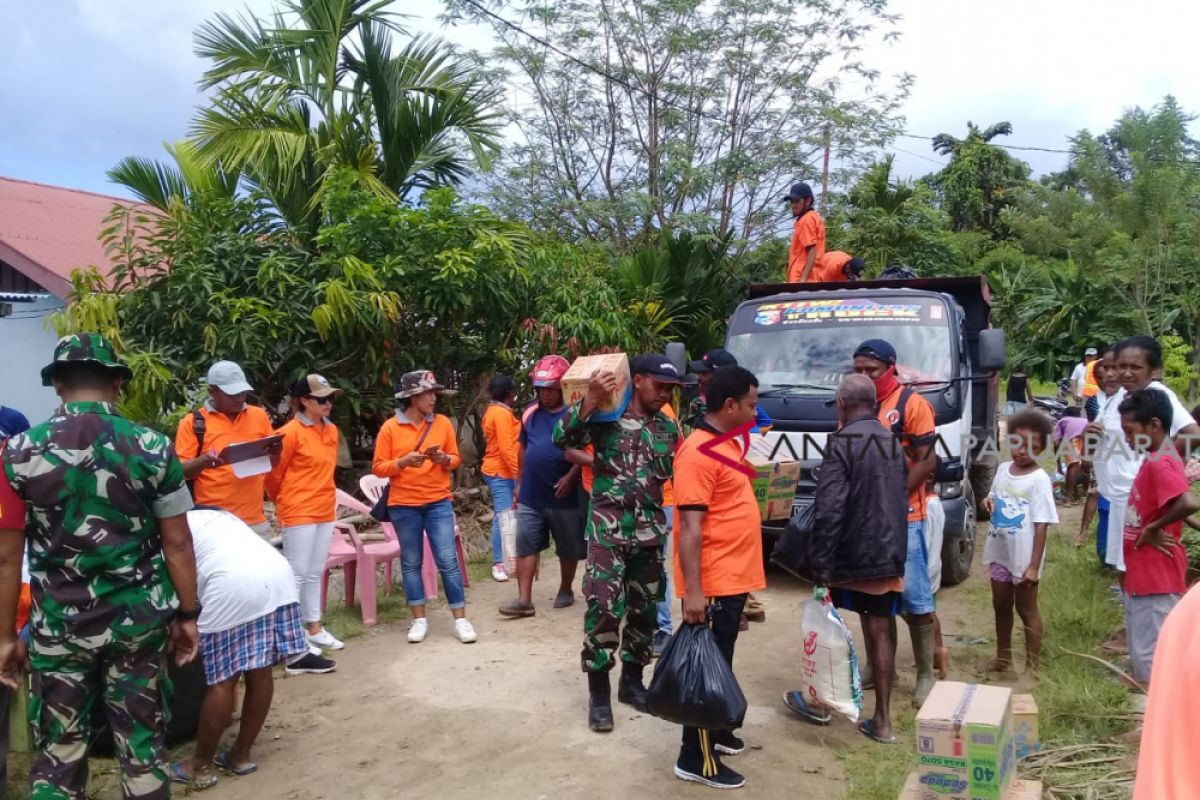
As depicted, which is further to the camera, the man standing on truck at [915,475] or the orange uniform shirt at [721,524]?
the man standing on truck at [915,475]

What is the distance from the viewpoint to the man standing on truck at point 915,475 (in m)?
4.81

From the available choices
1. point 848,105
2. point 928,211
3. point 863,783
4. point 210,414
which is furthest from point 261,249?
point 928,211

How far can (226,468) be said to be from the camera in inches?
206

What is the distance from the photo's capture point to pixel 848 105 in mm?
14945

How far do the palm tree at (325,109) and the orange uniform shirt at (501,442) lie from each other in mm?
2619

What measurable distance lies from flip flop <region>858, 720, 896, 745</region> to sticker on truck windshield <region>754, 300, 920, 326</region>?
3.68 metres

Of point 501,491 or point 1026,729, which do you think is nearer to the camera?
point 1026,729

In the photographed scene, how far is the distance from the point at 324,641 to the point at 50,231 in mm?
7431

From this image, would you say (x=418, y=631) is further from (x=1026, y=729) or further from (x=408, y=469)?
(x=1026, y=729)

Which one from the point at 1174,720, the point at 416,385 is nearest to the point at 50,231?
the point at 416,385

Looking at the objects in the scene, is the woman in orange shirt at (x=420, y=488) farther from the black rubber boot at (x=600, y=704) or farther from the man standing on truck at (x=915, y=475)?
the man standing on truck at (x=915, y=475)

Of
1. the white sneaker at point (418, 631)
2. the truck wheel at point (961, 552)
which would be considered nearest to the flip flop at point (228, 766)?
the white sneaker at point (418, 631)

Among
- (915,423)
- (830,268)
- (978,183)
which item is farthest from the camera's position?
(978,183)

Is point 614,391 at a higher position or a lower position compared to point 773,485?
higher
